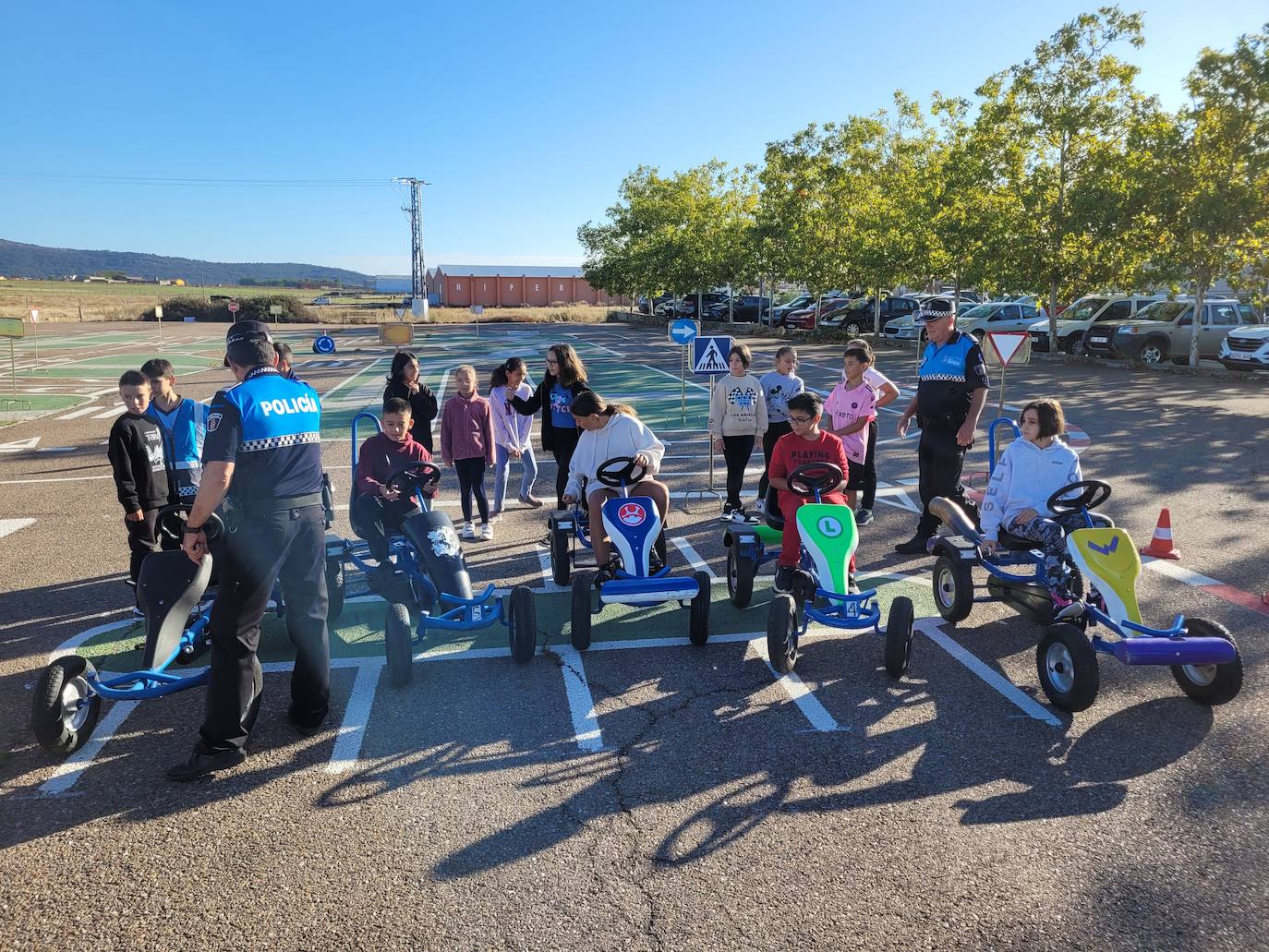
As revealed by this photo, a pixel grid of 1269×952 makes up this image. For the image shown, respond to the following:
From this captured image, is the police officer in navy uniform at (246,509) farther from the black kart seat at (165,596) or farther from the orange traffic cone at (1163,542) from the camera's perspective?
the orange traffic cone at (1163,542)

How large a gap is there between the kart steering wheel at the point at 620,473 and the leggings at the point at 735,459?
2.37m

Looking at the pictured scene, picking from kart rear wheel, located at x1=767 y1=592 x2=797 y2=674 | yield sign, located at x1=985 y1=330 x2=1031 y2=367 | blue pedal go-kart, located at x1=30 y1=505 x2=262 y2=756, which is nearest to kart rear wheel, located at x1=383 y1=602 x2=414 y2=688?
blue pedal go-kart, located at x1=30 y1=505 x2=262 y2=756

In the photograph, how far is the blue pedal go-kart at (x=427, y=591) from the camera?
205 inches

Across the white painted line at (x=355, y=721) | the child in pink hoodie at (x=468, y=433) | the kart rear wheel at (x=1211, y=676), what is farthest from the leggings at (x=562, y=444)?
the kart rear wheel at (x=1211, y=676)

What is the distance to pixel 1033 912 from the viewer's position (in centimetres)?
327

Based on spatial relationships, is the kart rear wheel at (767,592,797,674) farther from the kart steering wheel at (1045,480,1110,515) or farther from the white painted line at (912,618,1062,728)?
the kart steering wheel at (1045,480,1110,515)

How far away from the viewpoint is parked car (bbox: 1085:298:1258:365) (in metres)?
23.5

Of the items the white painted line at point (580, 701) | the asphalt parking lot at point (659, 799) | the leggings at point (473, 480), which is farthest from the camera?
the leggings at point (473, 480)

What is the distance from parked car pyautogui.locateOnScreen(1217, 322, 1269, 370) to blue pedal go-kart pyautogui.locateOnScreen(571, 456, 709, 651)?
2228 centimetres

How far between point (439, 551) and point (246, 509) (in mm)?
1623

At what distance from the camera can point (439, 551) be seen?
5.68 meters

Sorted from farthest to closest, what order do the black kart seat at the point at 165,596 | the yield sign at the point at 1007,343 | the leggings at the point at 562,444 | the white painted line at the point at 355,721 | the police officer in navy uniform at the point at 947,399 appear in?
1. the yield sign at the point at 1007,343
2. the leggings at the point at 562,444
3. the police officer in navy uniform at the point at 947,399
4. the black kart seat at the point at 165,596
5. the white painted line at the point at 355,721

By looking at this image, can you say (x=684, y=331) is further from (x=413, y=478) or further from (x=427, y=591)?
(x=427, y=591)

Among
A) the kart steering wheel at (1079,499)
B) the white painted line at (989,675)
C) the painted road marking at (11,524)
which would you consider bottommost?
the white painted line at (989,675)
